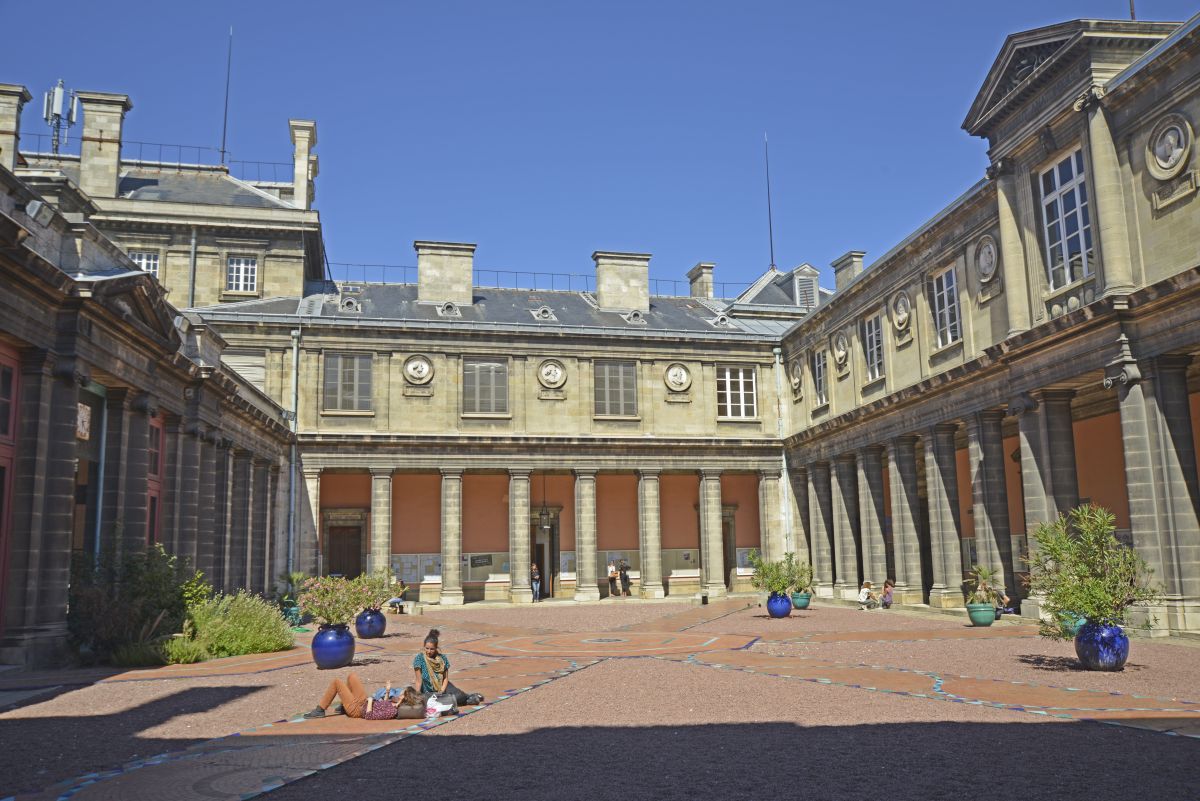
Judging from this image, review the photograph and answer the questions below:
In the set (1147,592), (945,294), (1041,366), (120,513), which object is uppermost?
(945,294)

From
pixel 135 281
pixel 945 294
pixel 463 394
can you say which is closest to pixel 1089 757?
pixel 135 281

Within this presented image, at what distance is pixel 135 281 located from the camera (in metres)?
17.5

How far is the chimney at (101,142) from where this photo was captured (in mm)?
38906

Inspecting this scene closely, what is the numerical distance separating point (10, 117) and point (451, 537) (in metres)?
23.6

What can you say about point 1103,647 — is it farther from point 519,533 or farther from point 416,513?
point 416,513

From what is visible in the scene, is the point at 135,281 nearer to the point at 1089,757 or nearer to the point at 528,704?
the point at 528,704

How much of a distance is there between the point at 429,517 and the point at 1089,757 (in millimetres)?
32904

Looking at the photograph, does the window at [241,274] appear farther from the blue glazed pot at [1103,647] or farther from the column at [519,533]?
the blue glazed pot at [1103,647]

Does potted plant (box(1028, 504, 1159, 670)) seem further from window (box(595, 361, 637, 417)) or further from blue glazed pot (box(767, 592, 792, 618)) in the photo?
window (box(595, 361, 637, 417))

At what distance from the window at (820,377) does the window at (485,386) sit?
40.1ft

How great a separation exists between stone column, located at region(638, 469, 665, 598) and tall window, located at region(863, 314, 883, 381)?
33.5ft

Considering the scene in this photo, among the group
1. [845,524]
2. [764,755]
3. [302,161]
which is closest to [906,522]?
[845,524]

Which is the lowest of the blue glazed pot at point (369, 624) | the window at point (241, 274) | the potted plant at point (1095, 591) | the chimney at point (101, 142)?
the blue glazed pot at point (369, 624)

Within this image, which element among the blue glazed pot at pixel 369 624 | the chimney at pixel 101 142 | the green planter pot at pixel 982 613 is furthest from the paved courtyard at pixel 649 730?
the chimney at pixel 101 142
